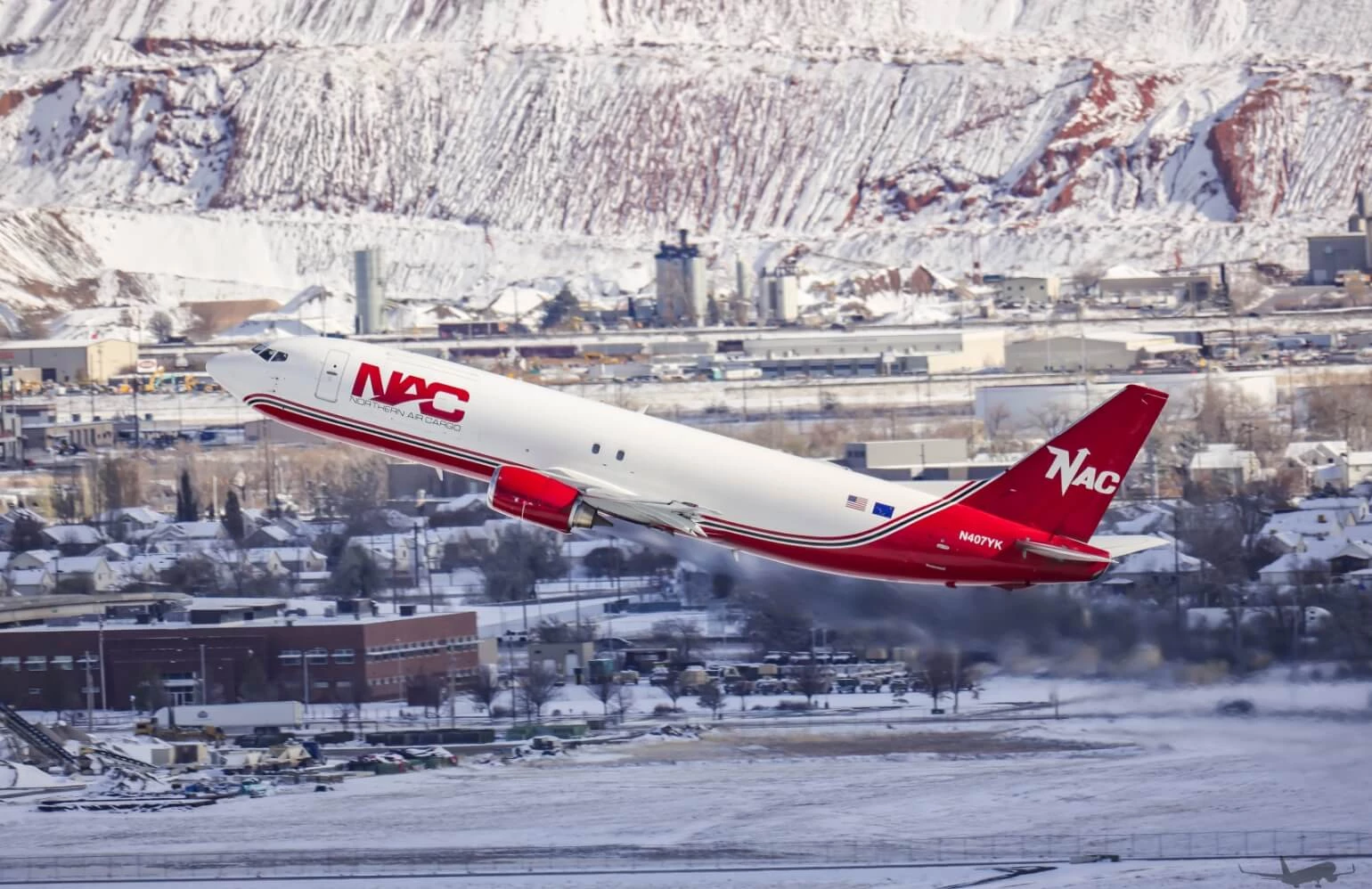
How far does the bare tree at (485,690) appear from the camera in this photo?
76812 mm

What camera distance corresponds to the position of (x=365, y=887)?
62.9 m

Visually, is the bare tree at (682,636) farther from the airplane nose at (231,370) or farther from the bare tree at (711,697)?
the airplane nose at (231,370)

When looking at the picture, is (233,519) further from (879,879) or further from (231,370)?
(879,879)

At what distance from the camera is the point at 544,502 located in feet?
185

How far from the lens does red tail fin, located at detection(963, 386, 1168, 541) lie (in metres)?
55.4

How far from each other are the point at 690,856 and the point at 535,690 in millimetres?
12814

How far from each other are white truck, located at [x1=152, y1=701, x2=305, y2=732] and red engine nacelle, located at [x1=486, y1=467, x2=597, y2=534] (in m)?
21.3

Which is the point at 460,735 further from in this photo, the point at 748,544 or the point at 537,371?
the point at 537,371

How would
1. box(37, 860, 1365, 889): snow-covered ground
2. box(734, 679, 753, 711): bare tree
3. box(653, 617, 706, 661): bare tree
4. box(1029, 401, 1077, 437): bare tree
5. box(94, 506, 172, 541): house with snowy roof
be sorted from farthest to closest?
box(1029, 401, 1077, 437): bare tree
box(94, 506, 172, 541): house with snowy roof
box(653, 617, 706, 661): bare tree
box(734, 679, 753, 711): bare tree
box(37, 860, 1365, 889): snow-covered ground

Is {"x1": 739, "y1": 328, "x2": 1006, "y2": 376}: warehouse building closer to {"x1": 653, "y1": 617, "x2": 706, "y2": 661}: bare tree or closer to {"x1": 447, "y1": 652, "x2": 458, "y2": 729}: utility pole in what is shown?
{"x1": 653, "y1": 617, "x2": 706, "y2": 661}: bare tree

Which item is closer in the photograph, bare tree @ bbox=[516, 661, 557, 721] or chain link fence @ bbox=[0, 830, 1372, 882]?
chain link fence @ bbox=[0, 830, 1372, 882]

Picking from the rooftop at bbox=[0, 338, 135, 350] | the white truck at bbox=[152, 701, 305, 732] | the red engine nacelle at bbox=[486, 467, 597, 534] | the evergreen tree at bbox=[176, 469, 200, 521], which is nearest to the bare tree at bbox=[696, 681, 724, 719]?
the white truck at bbox=[152, 701, 305, 732]

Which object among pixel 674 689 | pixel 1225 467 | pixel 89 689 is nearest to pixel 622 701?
pixel 674 689

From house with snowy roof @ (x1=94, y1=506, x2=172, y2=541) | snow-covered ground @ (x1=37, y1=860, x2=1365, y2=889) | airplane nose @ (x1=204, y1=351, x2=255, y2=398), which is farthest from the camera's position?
house with snowy roof @ (x1=94, y1=506, x2=172, y2=541)
